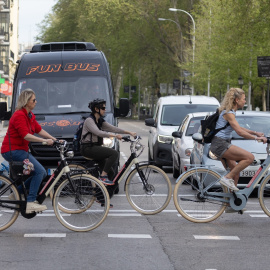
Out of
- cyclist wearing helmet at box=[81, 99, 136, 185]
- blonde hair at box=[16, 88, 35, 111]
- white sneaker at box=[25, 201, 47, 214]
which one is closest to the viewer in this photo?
white sneaker at box=[25, 201, 47, 214]

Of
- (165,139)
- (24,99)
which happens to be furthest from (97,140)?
(165,139)

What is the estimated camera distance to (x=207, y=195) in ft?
35.3

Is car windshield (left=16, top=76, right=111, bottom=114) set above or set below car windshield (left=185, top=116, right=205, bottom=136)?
above

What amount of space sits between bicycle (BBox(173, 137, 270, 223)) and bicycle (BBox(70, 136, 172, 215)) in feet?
1.10

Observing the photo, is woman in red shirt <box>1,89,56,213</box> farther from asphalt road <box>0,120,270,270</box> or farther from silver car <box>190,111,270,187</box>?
silver car <box>190,111,270,187</box>

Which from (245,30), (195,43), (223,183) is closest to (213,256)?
(223,183)

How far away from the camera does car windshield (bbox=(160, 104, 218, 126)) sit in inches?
811

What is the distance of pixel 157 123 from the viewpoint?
20453mm

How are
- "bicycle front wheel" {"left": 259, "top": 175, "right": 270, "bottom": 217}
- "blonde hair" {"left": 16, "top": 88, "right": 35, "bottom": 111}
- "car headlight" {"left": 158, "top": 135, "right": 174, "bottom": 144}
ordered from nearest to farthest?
"blonde hair" {"left": 16, "top": 88, "right": 35, "bottom": 111} < "bicycle front wheel" {"left": 259, "top": 175, "right": 270, "bottom": 217} < "car headlight" {"left": 158, "top": 135, "right": 174, "bottom": 144}

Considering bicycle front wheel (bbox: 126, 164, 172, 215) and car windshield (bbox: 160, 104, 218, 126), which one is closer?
bicycle front wheel (bbox: 126, 164, 172, 215)

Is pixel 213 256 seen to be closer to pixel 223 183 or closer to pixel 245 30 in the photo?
pixel 223 183

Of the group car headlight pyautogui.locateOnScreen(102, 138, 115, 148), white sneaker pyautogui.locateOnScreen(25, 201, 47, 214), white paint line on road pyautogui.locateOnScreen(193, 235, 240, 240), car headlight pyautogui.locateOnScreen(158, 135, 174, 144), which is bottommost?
white paint line on road pyautogui.locateOnScreen(193, 235, 240, 240)

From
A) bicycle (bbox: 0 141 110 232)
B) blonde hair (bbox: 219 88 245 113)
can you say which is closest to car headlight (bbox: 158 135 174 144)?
blonde hair (bbox: 219 88 245 113)

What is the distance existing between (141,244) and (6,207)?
1.77 meters
